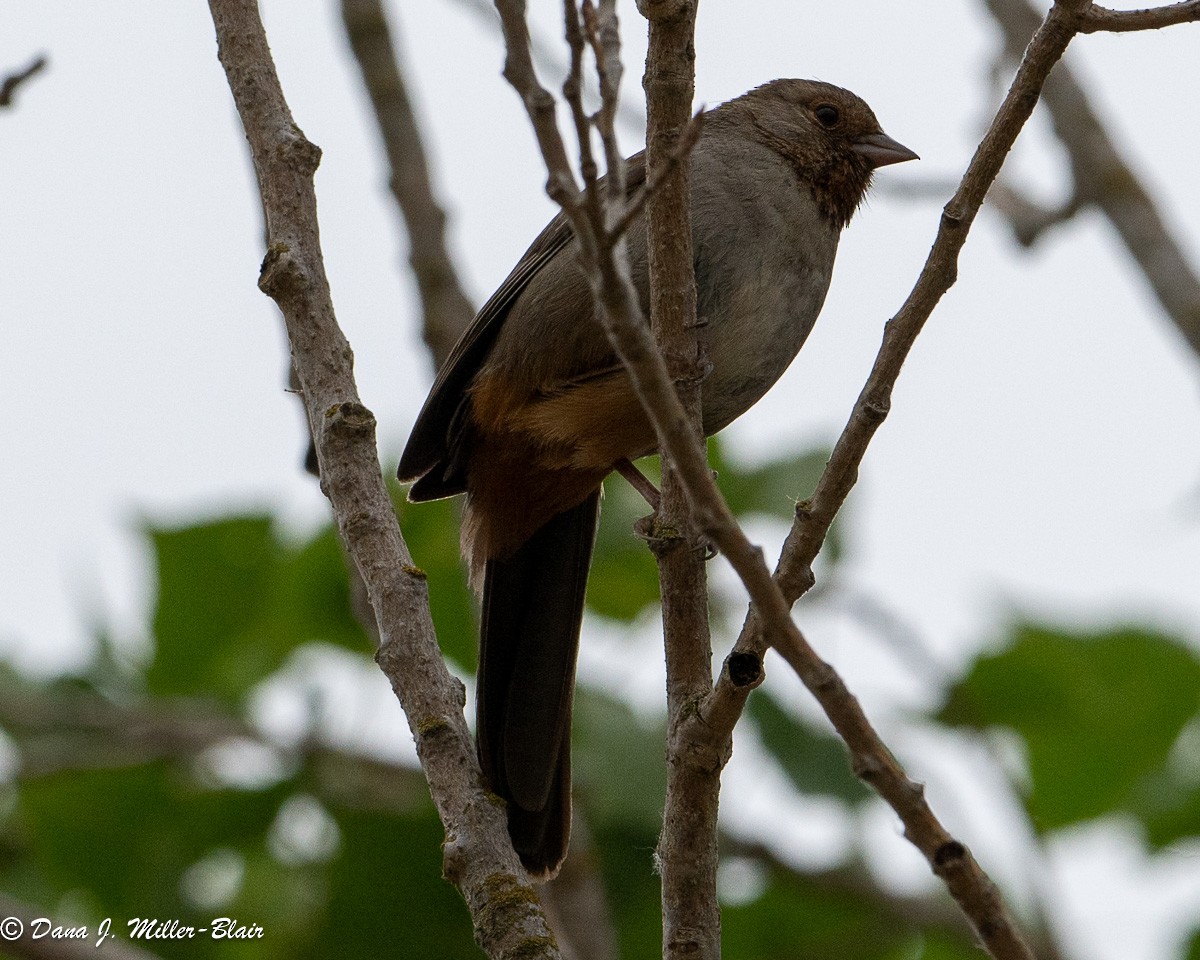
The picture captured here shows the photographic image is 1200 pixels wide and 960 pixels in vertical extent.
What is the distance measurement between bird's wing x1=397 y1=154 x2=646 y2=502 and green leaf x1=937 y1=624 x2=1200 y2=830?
206 centimetres

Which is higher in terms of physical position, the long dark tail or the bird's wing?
the bird's wing

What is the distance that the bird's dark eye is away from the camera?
210 inches

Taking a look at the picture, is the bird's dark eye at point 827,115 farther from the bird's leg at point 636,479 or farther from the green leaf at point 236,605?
the green leaf at point 236,605

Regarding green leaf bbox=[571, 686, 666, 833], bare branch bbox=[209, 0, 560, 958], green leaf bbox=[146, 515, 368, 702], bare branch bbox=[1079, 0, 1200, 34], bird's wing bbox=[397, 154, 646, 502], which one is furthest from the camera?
green leaf bbox=[146, 515, 368, 702]

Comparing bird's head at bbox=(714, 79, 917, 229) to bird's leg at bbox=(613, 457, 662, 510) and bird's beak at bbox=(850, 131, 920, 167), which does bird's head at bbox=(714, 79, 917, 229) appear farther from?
bird's leg at bbox=(613, 457, 662, 510)

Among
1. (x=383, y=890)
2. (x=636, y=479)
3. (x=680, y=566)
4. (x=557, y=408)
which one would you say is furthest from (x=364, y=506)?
(x=383, y=890)

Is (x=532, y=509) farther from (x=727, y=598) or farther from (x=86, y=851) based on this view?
(x=86, y=851)

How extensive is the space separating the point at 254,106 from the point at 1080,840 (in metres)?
4.03

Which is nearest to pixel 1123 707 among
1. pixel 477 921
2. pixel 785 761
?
pixel 785 761

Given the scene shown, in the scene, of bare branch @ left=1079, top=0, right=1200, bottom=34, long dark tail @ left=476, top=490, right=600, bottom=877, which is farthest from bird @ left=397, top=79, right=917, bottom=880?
bare branch @ left=1079, top=0, right=1200, bottom=34

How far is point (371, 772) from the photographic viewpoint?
5422 mm

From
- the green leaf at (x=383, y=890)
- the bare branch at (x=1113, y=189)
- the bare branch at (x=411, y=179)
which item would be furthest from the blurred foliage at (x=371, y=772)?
the bare branch at (x=1113, y=189)

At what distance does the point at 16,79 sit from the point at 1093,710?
4065 millimetres

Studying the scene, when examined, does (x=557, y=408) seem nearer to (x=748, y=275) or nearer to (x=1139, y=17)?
(x=748, y=275)
